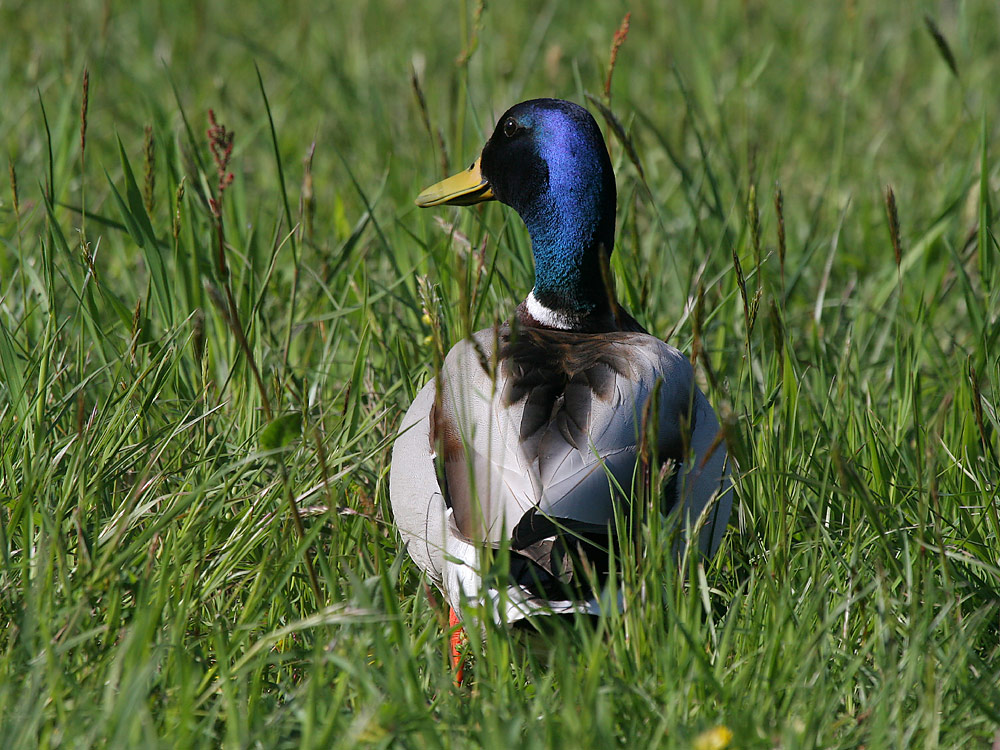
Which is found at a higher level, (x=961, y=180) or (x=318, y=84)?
(x=318, y=84)

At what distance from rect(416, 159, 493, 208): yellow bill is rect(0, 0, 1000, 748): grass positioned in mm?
125

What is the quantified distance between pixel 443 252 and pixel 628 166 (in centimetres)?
100

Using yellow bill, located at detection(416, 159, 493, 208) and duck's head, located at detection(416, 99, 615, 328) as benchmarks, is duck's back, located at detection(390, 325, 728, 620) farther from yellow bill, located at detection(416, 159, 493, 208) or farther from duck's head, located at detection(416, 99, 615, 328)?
yellow bill, located at detection(416, 159, 493, 208)

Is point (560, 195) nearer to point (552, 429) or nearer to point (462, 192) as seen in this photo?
point (462, 192)

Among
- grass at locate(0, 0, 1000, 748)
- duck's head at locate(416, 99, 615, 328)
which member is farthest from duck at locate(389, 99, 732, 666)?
grass at locate(0, 0, 1000, 748)

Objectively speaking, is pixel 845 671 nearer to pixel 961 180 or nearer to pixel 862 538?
pixel 862 538

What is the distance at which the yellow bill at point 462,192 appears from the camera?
10.5 feet

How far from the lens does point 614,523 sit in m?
2.32

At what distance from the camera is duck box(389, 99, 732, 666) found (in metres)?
2.15

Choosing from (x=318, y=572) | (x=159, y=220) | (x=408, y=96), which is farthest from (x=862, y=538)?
(x=408, y=96)

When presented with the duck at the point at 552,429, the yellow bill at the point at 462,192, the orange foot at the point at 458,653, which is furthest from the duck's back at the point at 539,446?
the yellow bill at the point at 462,192

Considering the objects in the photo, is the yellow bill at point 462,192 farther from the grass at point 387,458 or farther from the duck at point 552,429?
the grass at point 387,458

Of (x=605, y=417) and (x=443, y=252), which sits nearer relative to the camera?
(x=605, y=417)

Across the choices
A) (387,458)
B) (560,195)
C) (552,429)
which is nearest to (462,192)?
(560,195)
